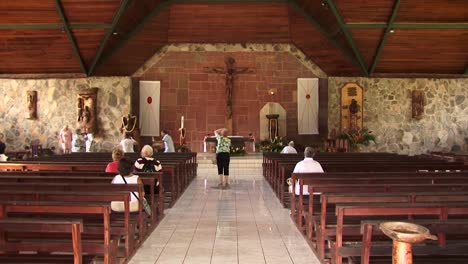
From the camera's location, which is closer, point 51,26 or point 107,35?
point 51,26

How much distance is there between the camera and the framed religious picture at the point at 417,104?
1756cm

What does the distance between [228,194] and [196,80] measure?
382 inches

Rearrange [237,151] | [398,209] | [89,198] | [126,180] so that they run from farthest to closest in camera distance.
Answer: [237,151] < [126,180] < [89,198] < [398,209]

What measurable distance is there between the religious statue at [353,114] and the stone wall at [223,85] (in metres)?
1.96

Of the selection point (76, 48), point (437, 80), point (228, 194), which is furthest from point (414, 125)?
point (76, 48)

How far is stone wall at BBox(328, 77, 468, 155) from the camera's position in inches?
697

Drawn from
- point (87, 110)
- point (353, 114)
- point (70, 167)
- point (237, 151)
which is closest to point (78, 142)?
point (87, 110)

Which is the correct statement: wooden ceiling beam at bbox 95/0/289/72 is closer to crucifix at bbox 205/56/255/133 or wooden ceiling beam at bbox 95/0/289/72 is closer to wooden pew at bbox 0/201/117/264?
crucifix at bbox 205/56/255/133

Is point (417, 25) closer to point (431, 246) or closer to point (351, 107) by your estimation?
point (351, 107)

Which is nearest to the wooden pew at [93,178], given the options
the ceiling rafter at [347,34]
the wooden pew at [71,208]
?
the wooden pew at [71,208]

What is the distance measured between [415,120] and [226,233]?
13.3 metres

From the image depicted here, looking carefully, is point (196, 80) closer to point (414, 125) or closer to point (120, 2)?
point (120, 2)

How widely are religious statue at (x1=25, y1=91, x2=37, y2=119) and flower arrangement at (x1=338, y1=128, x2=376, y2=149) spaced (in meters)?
10.9

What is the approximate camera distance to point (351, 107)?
1759cm
